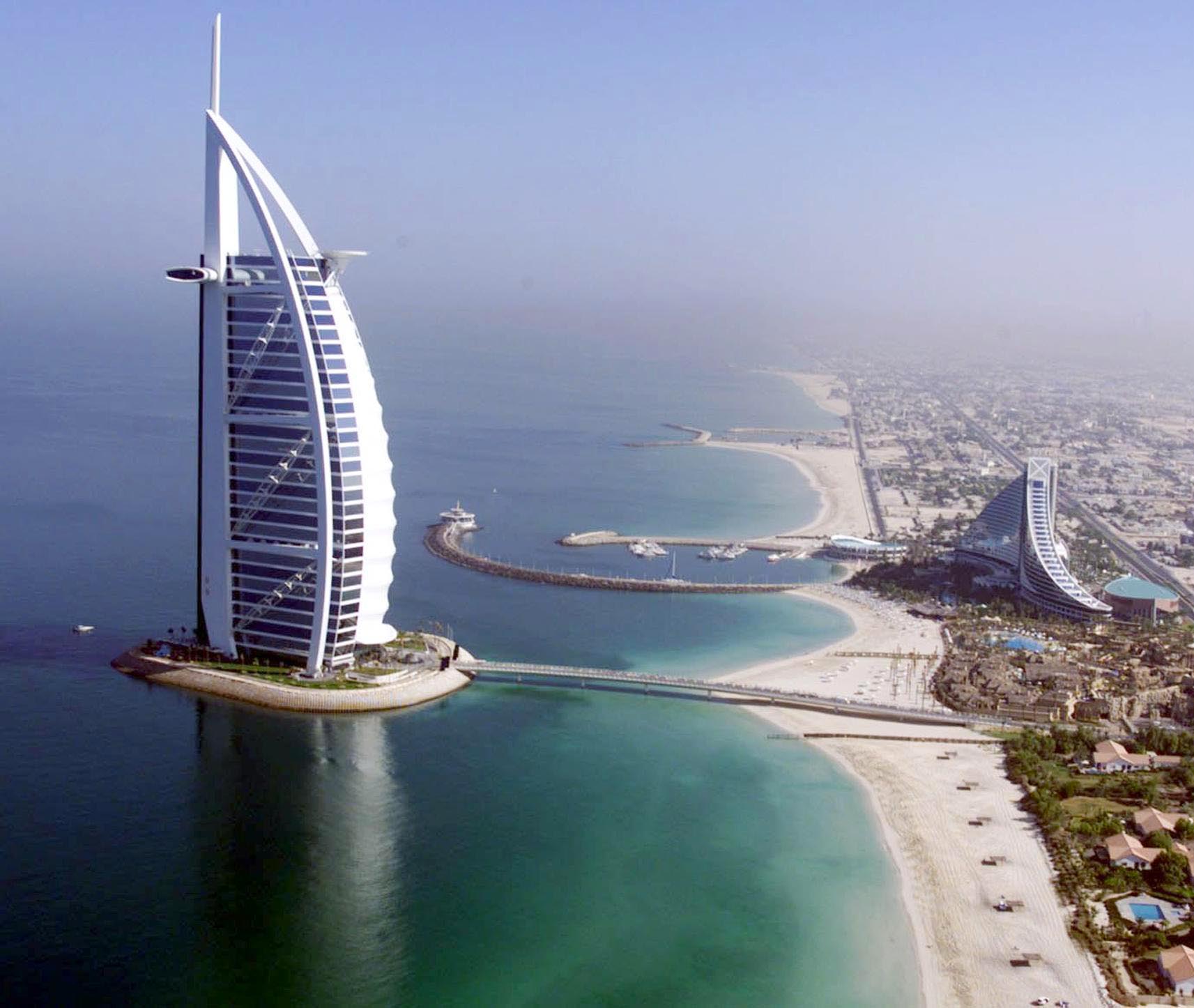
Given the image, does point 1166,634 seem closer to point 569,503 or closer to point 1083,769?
point 1083,769

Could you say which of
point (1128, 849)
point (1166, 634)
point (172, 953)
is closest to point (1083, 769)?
point (1128, 849)

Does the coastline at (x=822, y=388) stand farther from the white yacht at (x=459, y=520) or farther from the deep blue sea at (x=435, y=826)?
the deep blue sea at (x=435, y=826)

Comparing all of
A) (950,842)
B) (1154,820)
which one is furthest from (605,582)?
(1154,820)

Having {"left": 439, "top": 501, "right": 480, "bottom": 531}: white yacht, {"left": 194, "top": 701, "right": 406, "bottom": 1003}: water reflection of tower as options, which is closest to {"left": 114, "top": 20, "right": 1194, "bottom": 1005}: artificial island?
{"left": 194, "top": 701, "right": 406, "bottom": 1003}: water reflection of tower

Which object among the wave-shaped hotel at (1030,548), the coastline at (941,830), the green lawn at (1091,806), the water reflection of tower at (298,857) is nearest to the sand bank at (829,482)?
the wave-shaped hotel at (1030,548)

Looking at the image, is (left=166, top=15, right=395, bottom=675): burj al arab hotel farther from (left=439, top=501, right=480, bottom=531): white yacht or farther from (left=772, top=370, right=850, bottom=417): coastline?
(left=772, top=370, right=850, bottom=417): coastline
